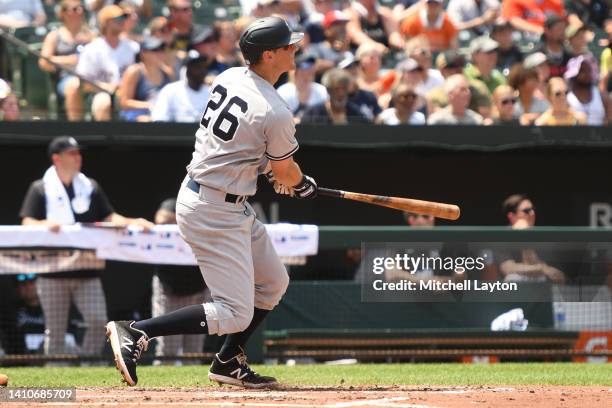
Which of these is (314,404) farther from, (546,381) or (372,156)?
(372,156)

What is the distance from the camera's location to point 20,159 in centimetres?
998

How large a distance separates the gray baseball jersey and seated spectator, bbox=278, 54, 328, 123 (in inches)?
177

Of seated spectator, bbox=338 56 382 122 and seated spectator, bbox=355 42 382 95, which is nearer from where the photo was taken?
seated spectator, bbox=338 56 382 122

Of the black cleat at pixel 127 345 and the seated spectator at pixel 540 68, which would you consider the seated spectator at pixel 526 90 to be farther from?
the black cleat at pixel 127 345

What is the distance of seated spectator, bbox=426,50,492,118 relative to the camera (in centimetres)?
1046

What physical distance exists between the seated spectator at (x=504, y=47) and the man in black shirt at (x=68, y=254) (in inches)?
196

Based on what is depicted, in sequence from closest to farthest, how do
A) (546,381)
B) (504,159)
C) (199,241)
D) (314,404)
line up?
(314,404)
(199,241)
(546,381)
(504,159)

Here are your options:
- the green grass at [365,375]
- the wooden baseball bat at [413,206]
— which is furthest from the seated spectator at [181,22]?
the wooden baseball bat at [413,206]

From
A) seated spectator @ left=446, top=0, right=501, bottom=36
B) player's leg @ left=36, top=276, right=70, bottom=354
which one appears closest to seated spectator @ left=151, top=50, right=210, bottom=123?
player's leg @ left=36, top=276, right=70, bottom=354

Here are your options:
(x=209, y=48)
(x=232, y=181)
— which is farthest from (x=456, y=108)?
(x=232, y=181)

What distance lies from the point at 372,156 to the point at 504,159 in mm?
1247

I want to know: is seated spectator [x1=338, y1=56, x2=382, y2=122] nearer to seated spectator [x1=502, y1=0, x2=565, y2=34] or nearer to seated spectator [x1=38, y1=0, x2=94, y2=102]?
seated spectator [x1=38, y1=0, x2=94, y2=102]

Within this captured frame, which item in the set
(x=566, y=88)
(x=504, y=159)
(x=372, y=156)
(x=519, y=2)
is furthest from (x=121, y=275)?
(x=519, y=2)

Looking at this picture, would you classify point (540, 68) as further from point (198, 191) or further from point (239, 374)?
point (198, 191)
